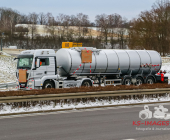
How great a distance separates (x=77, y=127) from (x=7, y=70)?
113 ft

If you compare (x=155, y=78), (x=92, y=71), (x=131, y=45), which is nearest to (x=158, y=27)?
(x=131, y=45)

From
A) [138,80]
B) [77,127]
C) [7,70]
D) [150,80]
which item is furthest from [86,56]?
[7,70]

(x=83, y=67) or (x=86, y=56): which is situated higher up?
(x=86, y=56)

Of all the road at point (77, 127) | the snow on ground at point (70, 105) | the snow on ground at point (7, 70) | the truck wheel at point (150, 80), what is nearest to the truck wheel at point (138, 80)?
the truck wheel at point (150, 80)

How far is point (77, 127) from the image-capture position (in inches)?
390

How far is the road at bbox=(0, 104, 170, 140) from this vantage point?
28.4ft

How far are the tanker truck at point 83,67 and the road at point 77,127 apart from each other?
8.50 meters

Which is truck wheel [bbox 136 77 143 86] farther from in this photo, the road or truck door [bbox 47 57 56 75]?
the road

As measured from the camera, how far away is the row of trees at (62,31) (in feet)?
269

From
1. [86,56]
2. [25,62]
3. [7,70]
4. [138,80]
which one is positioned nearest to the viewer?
[25,62]

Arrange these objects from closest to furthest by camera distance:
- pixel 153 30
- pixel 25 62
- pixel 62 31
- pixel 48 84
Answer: pixel 25 62, pixel 48 84, pixel 153 30, pixel 62 31

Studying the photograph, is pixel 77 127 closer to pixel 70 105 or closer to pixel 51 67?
pixel 70 105

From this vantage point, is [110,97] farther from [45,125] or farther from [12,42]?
[12,42]

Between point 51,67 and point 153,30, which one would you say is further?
point 153,30
